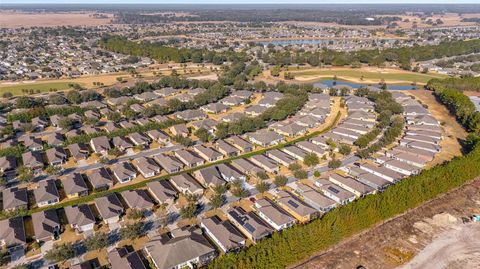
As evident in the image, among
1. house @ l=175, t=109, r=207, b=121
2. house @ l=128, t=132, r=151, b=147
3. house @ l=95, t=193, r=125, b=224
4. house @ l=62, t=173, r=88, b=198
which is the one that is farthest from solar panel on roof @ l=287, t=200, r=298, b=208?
house @ l=175, t=109, r=207, b=121

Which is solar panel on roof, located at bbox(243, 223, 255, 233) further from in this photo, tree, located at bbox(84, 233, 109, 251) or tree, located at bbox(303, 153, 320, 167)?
tree, located at bbox(303, 153, 320, 167)

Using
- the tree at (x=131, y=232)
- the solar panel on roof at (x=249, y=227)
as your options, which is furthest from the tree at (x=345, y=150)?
the tree at (x=131, y=232)

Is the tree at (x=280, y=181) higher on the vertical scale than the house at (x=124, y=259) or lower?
higher

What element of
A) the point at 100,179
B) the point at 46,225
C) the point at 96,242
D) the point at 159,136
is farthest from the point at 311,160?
the point at 46,225

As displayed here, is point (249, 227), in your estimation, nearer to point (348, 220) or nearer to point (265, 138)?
point (348, 220)

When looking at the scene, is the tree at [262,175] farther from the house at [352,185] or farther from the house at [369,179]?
→ the house at [369,179]
